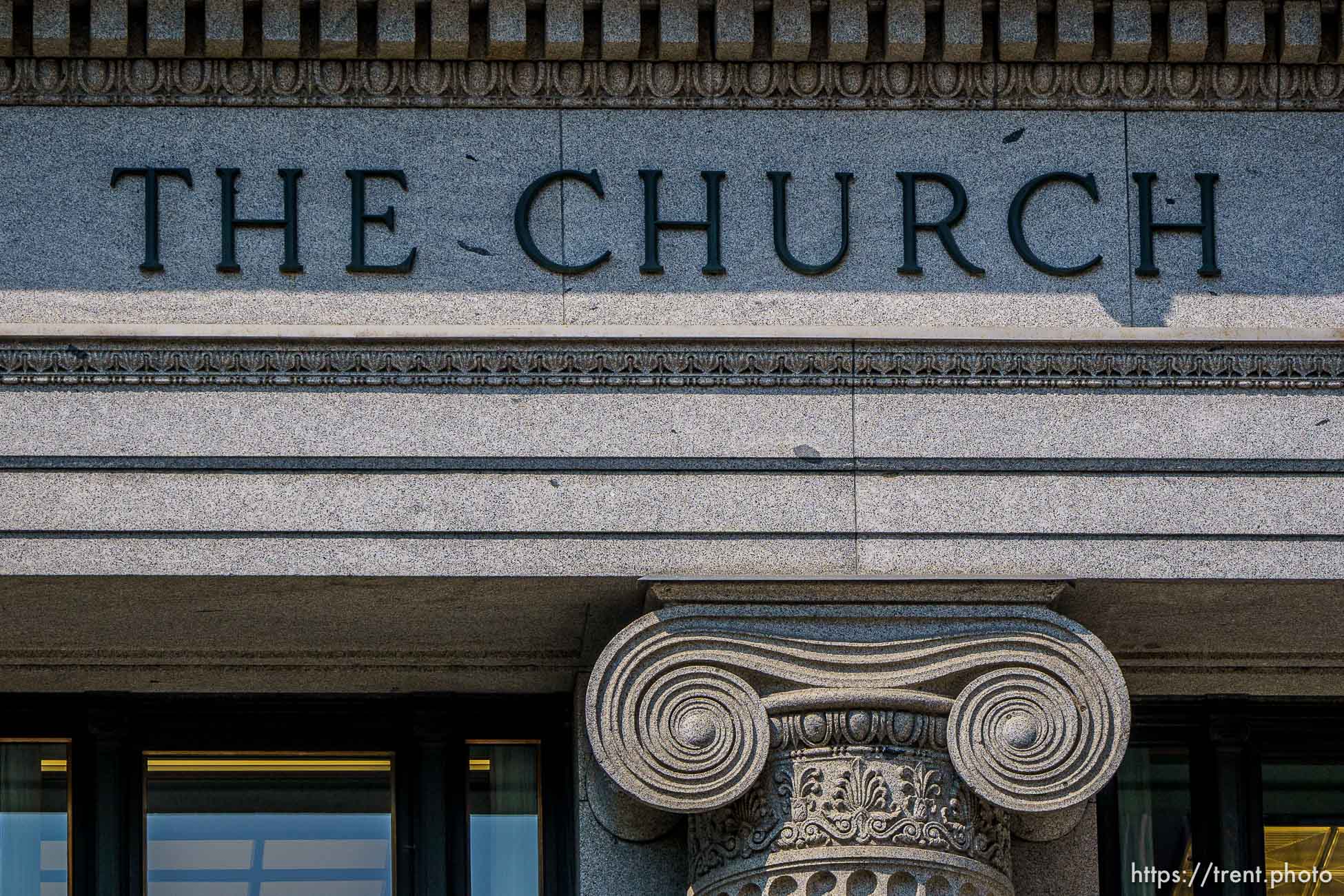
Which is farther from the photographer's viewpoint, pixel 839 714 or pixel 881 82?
pixel 881 82

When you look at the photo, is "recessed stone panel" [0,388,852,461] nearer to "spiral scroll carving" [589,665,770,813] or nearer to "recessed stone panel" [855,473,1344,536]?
"recessed stone panel" [855,473,1344,536]

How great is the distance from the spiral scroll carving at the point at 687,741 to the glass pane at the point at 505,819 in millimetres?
1963

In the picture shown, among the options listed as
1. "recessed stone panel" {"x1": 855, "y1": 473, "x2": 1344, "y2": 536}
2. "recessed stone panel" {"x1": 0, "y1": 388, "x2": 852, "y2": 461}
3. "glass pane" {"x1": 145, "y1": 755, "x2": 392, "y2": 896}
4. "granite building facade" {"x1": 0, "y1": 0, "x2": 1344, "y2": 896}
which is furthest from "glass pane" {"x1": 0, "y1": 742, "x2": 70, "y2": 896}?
"recessed stone panel" {"x1": 855, "y1": 473, "x2": 1344, "y2": 536}

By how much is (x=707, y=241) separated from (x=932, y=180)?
1484 millimetres

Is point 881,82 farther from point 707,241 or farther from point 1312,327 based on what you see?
point 1312,327

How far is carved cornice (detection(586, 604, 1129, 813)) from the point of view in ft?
48.1

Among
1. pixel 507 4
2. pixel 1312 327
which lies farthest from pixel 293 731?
pixel 1312 327

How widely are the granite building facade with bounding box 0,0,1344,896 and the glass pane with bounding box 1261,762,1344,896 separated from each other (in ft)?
1.36

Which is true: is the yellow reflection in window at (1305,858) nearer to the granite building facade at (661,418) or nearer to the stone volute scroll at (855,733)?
the granite building facade at (661,418)

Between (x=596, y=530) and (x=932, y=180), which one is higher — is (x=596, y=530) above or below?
below

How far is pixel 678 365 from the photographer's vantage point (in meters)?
15.3

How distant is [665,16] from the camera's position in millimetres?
15648

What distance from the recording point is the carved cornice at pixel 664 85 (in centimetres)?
1566

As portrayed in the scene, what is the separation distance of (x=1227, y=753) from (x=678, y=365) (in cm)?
467
